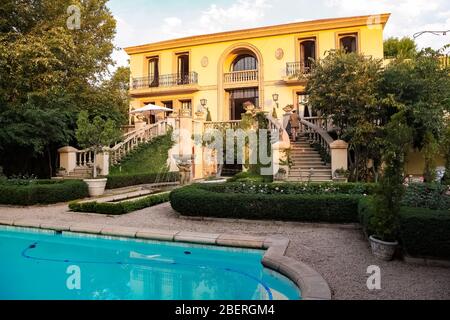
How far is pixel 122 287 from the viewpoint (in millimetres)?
5016

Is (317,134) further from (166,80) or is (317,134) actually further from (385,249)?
(166,80)

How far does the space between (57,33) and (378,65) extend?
1299 centimetres

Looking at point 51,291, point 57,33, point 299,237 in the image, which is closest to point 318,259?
point 299,237

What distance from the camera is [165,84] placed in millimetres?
25891

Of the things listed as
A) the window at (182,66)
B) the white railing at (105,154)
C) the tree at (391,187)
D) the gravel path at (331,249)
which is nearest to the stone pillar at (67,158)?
the white railing at (105,154)

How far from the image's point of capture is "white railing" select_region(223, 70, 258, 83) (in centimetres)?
2370

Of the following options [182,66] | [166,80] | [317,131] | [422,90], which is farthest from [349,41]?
[166,80]

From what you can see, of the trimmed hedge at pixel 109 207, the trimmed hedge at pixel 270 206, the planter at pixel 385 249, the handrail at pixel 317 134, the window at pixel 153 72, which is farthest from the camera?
the window at pixel 153 72

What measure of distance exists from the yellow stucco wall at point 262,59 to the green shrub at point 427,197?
49.9 ft

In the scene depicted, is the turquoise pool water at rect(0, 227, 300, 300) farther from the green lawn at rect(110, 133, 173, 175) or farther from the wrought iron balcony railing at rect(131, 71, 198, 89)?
the wrought iron balcony railing at rect(131, 71, 198, 89)

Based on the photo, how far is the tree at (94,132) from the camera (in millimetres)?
12680

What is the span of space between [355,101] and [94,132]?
10.1 meters

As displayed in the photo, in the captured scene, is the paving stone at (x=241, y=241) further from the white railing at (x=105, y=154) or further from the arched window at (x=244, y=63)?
the arched window at (x=244, y=63)

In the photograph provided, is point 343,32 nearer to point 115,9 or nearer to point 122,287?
Answer: point 115,9
